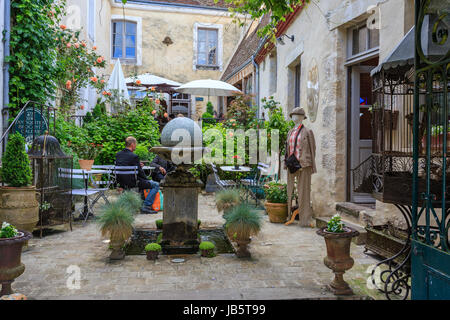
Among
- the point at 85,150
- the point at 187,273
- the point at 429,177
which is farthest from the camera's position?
the point at 85,150

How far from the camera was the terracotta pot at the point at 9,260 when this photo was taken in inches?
120

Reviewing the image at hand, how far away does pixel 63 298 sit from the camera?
10.6 ft

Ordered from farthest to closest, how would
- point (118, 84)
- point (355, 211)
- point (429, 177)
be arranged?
point (118, 84) → point (355, 211) → point (429, 177)

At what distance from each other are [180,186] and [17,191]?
209 cm

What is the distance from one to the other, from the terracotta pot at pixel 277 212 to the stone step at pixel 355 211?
95cm

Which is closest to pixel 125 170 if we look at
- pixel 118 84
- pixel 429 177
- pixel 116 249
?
pixel 116 249

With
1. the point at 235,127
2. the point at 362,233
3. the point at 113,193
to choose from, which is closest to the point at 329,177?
the point at 362,233

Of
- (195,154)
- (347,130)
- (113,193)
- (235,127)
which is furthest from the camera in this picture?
(235,127)

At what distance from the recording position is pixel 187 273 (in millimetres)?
3980

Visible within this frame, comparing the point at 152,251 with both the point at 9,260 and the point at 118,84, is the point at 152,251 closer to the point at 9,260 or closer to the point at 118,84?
the point at 9,260

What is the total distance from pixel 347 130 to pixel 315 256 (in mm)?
2333

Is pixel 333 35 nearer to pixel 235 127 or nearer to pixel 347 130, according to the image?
pixel 347 130

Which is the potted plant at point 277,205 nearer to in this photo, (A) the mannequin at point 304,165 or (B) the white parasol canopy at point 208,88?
(A) the mannequin at point 304,165

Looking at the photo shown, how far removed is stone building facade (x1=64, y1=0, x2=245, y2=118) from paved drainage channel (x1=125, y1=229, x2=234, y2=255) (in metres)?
12.8
